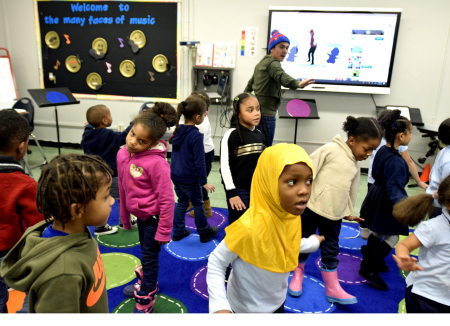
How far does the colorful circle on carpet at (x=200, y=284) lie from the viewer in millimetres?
1860

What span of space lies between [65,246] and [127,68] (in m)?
4.66

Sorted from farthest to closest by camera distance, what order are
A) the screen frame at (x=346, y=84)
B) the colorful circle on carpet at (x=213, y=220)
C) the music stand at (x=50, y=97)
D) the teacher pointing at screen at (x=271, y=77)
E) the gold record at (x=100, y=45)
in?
the gold record at (x=100, y=45) → the screen frame at (x=346, y=84) → the music stand at (x=50, y=97) → the teacher pointing at screen at (x=271, y=77) → the colorful circle on carpet at (x=213, y=220)

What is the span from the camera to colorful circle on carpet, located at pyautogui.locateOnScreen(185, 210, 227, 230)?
9.22 ft

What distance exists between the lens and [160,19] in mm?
4629

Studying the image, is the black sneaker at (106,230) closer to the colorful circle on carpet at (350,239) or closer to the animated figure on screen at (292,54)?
the colorful circle on carpet at (350,239)

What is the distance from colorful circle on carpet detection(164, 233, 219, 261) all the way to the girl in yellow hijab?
120cm

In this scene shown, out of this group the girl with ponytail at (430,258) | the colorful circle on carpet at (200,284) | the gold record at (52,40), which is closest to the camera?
the girl with ponytail at (430,258)

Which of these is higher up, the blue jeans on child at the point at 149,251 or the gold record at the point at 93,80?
the gold record at the point at 93,80

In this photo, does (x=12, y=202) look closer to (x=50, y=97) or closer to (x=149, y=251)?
(x=149, y=251)

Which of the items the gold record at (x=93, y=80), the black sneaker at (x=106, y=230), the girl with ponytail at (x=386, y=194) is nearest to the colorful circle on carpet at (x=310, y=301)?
the girl with ponytail at (x=386, y=194)

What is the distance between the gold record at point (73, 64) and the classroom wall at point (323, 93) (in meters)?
0.54

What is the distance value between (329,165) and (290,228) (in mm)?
738

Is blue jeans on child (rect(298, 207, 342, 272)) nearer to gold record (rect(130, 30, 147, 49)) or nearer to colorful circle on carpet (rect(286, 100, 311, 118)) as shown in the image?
colorful circle on carpet (rect(286, 100, 311, 118))

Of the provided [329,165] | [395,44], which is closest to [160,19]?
[395,44]
